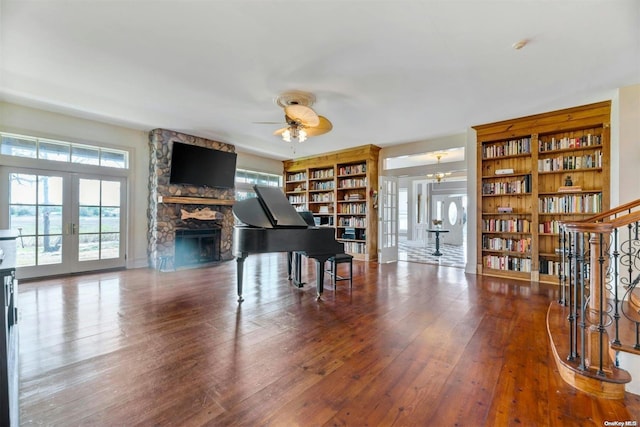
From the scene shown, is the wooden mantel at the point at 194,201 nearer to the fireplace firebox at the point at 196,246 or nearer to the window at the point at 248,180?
the fireplace firebox at the point at 196,246

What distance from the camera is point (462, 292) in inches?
152

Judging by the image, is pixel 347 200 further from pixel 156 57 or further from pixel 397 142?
pixel 156 57

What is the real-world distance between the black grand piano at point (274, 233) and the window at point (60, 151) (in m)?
3.49

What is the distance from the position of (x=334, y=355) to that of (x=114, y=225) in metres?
5.22

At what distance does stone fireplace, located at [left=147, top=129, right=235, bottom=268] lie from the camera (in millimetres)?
5387

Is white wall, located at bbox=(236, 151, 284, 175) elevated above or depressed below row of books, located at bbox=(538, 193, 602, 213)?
above

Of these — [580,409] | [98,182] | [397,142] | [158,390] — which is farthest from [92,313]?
[397,142]

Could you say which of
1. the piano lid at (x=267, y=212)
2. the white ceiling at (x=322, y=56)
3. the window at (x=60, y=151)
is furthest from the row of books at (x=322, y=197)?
the window at (x=60, y=151)

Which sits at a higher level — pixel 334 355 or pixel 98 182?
pixel 98 182

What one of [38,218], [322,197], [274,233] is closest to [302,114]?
[274,233]

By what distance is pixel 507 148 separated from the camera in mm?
4777

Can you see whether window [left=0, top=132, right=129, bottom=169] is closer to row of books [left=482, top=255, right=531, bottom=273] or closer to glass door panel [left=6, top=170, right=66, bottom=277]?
glass door panel [left=6, top=170, right=66, bottom=277]

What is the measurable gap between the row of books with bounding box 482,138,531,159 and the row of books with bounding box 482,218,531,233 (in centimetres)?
118

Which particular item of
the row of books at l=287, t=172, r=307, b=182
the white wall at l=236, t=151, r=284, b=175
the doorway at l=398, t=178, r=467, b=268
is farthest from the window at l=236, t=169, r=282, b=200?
the doorway at l=398, t=178, r=467, b=268
